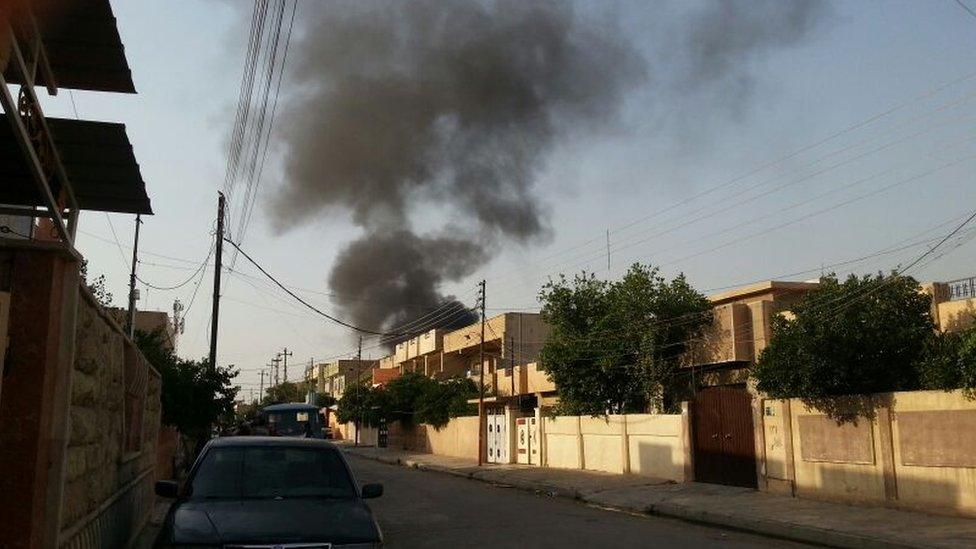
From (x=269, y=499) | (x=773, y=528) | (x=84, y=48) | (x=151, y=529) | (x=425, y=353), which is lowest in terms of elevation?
(x=773, y=528)

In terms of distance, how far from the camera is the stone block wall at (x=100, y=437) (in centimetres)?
601

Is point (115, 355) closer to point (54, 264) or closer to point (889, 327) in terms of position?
point (54, 264)

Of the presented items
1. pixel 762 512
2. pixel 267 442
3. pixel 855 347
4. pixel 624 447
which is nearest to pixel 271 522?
pixel 267 442

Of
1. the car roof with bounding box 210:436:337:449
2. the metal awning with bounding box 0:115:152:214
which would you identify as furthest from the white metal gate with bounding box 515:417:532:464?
the metal awning with bounding box 0:115:152:214

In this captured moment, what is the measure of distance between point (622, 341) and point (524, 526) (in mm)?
15043

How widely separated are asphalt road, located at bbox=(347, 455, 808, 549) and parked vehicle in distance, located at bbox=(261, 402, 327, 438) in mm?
10896

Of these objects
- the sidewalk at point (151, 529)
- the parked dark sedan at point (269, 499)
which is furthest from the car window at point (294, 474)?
the sidewalk at point (151, 529)

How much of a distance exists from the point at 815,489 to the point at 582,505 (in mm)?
4865

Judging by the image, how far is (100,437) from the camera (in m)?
7.38

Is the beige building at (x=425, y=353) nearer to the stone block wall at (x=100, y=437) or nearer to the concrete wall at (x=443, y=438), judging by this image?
the concrete wall at (x=443, y=438)

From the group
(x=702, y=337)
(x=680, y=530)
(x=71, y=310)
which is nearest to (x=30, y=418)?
(x=71, y=310)

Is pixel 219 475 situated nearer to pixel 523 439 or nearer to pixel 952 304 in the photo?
pixel 952 304

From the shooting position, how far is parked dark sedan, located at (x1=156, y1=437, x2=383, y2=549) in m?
5.93

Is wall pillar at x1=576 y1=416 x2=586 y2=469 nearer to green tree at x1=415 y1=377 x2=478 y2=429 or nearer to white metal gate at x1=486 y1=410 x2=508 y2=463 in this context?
white metal gate at x1=486 y1=410 x2=508 y2=463
